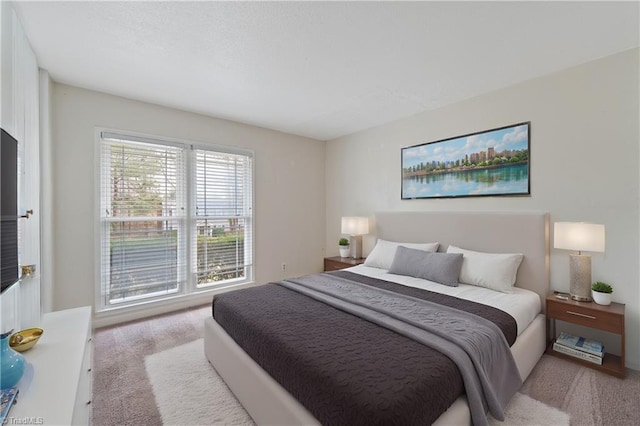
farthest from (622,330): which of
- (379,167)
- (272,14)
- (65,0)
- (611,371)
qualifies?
(65,0)

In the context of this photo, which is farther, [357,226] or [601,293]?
[357,226]

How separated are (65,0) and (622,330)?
437 cm

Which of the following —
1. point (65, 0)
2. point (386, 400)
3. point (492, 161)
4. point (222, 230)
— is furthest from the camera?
point (222, 230)

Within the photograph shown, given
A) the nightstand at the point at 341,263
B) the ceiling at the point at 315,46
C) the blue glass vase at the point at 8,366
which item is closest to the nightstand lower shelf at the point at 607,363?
the nightstand at the point at 341,263

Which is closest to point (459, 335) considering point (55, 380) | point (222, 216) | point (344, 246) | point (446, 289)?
point (446, 289)

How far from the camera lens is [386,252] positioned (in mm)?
3545

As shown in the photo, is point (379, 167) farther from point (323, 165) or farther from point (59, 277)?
point (59, 277)

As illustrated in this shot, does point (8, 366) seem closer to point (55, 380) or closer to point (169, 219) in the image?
point (55, 380)

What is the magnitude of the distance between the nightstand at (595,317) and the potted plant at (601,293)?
41mm

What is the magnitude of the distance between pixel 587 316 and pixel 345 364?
214 centimetres

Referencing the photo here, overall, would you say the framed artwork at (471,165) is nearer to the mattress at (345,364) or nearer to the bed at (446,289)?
the bed at (446,289)

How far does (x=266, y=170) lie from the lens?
4.38m

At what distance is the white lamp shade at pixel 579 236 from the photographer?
2.27 metres

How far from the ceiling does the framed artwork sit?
1.71 feet
